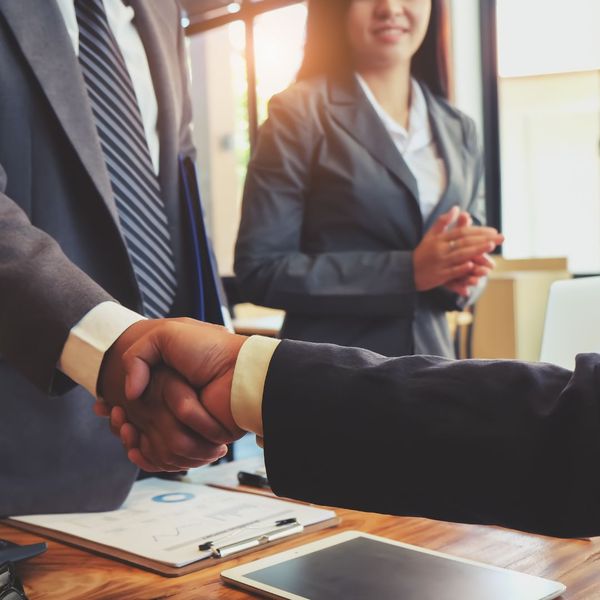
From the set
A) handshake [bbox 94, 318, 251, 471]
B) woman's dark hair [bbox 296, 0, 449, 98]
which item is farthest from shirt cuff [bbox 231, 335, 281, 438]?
woman's dark hair [bbox 296, 0, 449, 98]

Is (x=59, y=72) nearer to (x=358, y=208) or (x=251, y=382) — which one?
(x=251, y=382)

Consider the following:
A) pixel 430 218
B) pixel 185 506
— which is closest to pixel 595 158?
pixel 430 218

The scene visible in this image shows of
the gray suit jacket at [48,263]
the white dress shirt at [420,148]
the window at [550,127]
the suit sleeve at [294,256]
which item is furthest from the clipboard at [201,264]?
the window at [550,127]

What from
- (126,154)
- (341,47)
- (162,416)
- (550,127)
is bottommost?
(162,416)

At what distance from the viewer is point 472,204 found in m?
1.86

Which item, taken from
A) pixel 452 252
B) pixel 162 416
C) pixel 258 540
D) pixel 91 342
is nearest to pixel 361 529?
pixel 258 540

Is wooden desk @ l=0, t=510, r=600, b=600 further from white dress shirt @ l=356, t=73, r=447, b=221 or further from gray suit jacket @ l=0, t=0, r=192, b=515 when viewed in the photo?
white dress shirt @ l=356, t=73, r=447, b=221

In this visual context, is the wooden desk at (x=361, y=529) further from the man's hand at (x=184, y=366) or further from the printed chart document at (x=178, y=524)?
the man's hand at (x=184, y=366)

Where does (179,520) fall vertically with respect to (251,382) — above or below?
below

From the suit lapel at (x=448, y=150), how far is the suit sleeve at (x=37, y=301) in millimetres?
909

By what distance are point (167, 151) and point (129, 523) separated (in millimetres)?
617

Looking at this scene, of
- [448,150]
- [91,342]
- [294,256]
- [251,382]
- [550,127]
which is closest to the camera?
[251,382]

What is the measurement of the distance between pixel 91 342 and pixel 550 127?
478cm

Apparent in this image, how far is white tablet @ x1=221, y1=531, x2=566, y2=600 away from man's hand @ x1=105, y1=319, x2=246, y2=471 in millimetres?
173
